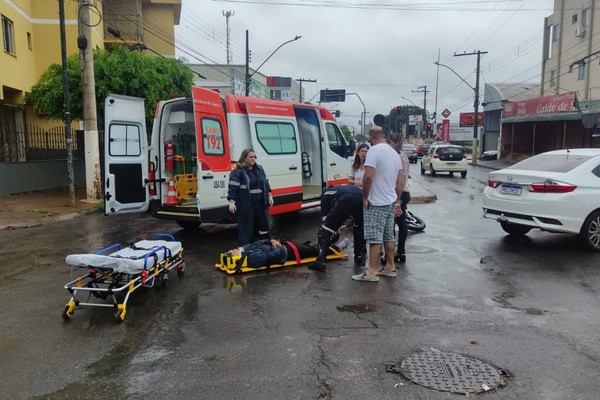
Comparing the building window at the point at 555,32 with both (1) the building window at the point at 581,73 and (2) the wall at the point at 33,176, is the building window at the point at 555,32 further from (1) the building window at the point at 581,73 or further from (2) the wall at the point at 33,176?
(2) the wall at the point at 33,176

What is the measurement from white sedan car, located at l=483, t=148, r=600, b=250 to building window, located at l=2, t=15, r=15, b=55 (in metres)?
16.8

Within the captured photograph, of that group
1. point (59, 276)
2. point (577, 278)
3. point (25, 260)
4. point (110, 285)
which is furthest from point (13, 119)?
point (577, 278)

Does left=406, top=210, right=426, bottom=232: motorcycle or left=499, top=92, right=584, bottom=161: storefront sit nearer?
left=406, top=210, right=426, bottom=232: motorcycle

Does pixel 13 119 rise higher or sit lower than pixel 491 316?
higher

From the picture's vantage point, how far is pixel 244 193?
281 inches

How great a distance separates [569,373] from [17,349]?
443 cm

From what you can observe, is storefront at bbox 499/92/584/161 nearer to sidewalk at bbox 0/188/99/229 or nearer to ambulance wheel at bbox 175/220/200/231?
ambulance wheel at bbox 175/220/200/231

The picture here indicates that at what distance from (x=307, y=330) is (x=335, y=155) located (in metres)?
7.26

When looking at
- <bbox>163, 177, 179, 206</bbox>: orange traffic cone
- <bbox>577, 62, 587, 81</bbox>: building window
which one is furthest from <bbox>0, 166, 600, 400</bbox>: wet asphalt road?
<bbox>577, 62, 587, 81</bbox>: building window

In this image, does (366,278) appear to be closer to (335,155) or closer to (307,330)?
(307,330)

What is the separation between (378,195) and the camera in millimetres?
6027

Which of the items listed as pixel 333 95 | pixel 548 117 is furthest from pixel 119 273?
pixel 333 95

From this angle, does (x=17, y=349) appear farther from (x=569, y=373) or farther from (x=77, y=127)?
(x=77, y=127)

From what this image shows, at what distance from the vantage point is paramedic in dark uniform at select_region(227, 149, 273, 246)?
23.3 feet
